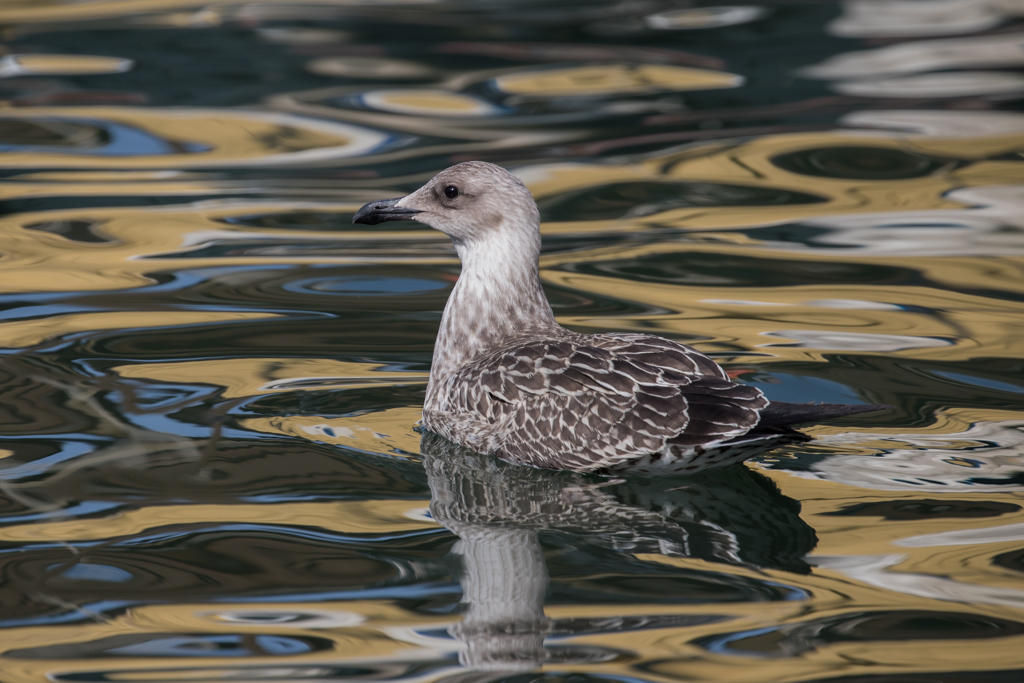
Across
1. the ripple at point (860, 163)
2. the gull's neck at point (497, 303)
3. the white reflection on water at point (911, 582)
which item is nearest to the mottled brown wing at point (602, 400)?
the gull's neck at point (497, 303)

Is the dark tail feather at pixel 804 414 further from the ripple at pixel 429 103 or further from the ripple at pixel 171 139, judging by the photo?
the ripple at pixel 429 103

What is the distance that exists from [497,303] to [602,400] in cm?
125

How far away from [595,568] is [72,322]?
15.9 ft

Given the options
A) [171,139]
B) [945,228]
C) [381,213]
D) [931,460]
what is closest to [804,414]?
[931,460]

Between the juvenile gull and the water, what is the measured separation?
0.25 m

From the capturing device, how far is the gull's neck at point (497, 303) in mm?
7918

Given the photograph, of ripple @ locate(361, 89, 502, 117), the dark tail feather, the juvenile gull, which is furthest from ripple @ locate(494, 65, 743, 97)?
the dark tail feather

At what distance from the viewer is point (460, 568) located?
6145 millimetres

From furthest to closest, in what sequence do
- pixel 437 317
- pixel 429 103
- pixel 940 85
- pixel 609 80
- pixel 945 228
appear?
pixel 609 80
pixel 940 85
pixel 429 103
pixel 945 228
pixel 437 317

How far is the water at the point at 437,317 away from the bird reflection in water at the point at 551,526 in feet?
0.08

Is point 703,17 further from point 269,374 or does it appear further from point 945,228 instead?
point 269,374

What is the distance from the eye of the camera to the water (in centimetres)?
562

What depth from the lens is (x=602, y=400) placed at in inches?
271

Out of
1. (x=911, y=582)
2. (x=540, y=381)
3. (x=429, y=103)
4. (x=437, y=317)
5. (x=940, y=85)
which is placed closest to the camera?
(x=911, y=582)
